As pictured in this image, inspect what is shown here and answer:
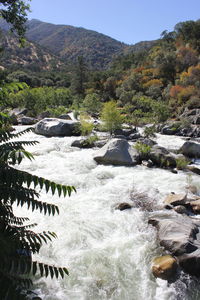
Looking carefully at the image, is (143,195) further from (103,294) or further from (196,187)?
(103,294)

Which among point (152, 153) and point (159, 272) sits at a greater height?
point (152, 153)

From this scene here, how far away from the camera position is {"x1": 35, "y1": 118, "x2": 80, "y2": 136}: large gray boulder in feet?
50.9

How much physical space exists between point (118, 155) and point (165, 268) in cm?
597

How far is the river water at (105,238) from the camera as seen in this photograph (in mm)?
3428

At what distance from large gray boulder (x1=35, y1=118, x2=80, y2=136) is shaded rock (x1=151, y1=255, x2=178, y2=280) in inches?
499

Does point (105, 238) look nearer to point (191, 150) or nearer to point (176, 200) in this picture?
point (176, 200)

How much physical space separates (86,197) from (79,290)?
3.21 metres

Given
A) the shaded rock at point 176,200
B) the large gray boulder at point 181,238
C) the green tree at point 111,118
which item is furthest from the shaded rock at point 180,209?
the green tree at point 111,118

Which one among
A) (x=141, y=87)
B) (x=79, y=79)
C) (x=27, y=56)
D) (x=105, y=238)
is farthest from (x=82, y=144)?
(x=27, y=56)

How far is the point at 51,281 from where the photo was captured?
11.6 feet

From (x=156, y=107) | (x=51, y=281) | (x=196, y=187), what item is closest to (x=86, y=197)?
(x=51, y=281)

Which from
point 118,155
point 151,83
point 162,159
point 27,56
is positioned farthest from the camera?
point 27,56

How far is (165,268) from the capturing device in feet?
12.1

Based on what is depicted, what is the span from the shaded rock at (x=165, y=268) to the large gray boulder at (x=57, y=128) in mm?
12675
